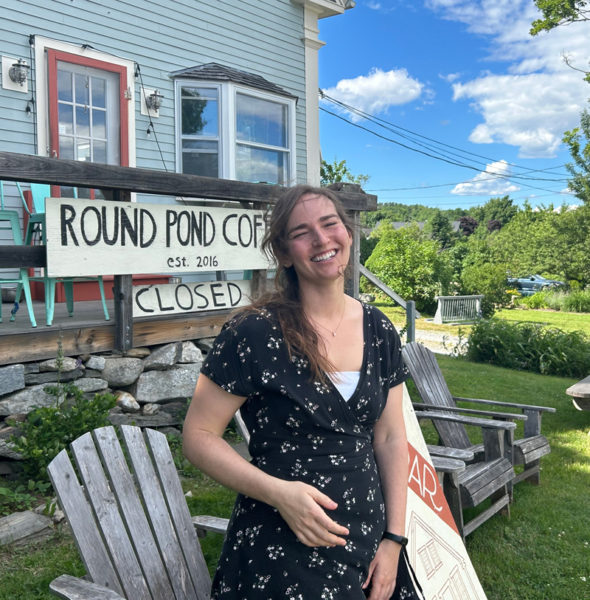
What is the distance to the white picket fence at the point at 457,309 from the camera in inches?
757

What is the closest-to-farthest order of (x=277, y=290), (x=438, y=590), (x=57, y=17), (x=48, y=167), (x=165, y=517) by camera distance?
(x=277, y=290)
(x=438, y=590)
(x=165, y=517)
(x=48, y=167)
(x=57, y=17)

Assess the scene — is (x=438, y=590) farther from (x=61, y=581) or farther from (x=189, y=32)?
(x=189, y=32)

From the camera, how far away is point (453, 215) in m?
105

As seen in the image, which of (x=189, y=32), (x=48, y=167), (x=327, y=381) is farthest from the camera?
(x=189, y=32)

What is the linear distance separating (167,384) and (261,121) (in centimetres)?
586

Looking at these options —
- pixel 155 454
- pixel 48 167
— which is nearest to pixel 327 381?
pixel 155 454

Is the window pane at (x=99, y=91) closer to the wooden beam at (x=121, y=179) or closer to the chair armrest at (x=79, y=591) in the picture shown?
the wooden beam at (x=121, y=179)

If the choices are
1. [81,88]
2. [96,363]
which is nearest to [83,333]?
[96,363]

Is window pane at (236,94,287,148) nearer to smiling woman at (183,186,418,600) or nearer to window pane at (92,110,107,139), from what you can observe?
window pane at (92,110,107,139)

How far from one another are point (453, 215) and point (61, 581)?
352ft

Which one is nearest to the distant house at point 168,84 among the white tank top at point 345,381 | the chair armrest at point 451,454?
the chair armrest at point 451,454

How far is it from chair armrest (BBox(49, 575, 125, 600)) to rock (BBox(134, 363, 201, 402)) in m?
2.79

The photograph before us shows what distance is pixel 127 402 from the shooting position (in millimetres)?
4590

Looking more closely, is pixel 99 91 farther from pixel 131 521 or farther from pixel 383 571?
pixel 383 571
